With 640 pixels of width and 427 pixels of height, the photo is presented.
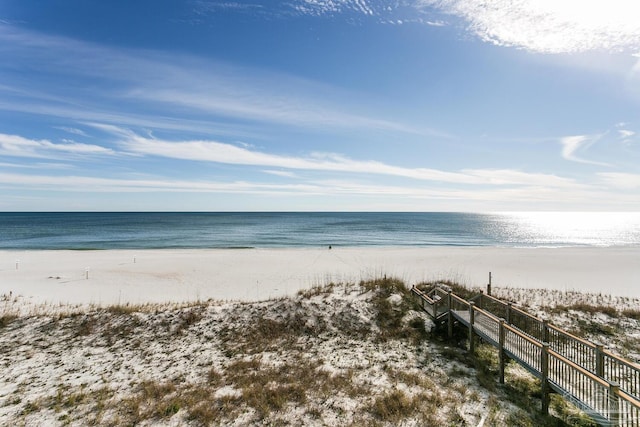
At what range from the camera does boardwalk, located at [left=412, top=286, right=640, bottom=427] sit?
648 centimetres

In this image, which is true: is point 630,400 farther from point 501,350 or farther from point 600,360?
point 501,350

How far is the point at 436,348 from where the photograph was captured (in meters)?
11.5

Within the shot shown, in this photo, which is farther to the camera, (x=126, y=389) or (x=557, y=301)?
(x=557, y=301)

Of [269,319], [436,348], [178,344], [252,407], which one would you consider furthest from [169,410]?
[436,348]

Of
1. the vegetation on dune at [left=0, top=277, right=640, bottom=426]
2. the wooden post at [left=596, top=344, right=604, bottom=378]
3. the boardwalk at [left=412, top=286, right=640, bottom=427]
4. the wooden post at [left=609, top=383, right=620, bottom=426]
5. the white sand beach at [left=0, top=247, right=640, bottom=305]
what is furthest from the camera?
the white sand beach at [left=0, top=247, right=640, bottom=305]

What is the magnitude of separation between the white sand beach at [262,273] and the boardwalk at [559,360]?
9.01m

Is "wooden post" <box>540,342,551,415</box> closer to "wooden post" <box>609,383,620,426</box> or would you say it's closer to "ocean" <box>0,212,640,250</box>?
"wooden post" <box>609,383,620,426</box>

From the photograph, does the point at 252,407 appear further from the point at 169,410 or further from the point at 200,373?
the point at 200,373

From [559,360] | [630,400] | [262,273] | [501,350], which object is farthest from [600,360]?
[262,273]

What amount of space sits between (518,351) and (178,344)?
1107 centimetres

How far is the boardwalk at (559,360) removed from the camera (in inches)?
255

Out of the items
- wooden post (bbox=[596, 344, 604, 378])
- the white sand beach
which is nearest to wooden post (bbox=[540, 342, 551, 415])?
wooden post (bbox=[596, 344, 604, 378])

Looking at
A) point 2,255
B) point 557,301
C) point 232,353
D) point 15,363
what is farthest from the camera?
point 2,255

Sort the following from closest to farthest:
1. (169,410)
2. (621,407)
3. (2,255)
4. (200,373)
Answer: (621,407)
(169,410)
(200,373)
(2,255)
